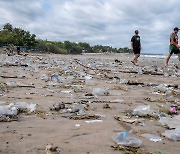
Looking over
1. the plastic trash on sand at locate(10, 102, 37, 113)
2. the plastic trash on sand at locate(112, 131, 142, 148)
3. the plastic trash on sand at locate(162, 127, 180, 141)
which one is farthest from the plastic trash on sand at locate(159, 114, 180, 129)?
the plastic trash on sand at locate(10, 102, 37, 113)

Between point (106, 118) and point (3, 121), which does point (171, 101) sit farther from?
point (3, 121)

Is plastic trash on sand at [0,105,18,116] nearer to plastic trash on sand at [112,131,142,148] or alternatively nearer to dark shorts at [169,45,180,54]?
plastic trash on sand at [112,131,142,148]

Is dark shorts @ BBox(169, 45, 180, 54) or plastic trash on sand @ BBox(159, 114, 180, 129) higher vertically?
dark shorts @ BBox(169, 45, 180, 54)

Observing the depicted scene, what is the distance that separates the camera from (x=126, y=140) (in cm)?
202

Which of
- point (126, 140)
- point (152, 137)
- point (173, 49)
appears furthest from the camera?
point (173, 49)

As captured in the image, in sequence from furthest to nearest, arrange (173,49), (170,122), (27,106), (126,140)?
(173,49) < (27,106) < (170,122) < (126,140)

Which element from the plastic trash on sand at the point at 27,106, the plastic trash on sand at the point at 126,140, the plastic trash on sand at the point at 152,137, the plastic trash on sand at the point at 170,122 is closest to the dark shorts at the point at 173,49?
the plastic trash on sand at the point at 170,122

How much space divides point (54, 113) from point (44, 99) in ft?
2.62

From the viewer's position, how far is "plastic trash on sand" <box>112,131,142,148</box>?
198cm

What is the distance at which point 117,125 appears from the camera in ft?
8.18

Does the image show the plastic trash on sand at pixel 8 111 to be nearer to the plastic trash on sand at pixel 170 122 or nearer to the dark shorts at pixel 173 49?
the plastic trash on sand at pixel 170 122

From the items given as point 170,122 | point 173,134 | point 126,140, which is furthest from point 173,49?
point 126,140

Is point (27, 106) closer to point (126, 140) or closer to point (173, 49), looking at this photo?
Answer: point (126, 140)

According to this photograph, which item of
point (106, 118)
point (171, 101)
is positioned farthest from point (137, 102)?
point (106, 118)
